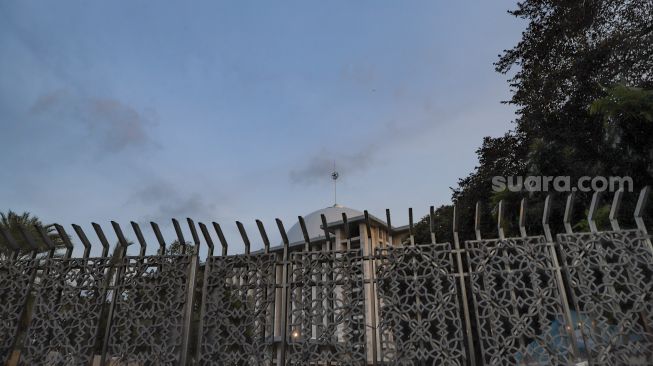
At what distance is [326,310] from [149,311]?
2.10 m

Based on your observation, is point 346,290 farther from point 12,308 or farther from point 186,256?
point 12,308

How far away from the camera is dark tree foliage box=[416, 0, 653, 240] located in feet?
27.1

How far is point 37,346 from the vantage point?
4.81 metres

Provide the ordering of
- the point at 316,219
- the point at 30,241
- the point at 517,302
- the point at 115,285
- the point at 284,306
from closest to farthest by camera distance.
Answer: the point at 517,302 < the point at 284,306 < the point at 115,285 < the point at 30,241 < the point at 316,219

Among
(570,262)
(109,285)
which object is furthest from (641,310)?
(109,285)

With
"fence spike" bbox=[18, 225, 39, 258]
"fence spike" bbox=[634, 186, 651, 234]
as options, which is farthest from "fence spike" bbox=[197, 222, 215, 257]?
"fence spike" bbox=[634, 186, 651, 234]

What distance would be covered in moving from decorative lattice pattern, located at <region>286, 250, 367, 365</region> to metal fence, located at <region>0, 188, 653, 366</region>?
14 millimetres

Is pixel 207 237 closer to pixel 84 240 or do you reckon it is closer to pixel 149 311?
pixel 149 311

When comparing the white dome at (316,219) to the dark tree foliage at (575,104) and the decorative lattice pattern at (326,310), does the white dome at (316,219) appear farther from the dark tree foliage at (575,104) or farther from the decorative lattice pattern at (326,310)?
the decorative lattice pattern at (326,310)

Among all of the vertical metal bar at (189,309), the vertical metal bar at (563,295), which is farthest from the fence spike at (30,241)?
the vertical metal bar at (563,295)

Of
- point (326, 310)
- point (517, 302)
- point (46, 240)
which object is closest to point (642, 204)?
point (517, 302)

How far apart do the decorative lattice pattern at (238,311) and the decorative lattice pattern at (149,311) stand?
32cm

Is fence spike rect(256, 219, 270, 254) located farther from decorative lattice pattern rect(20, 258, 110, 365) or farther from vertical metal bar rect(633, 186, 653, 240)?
vertical metal bar rect(633, 186, 653, 240)

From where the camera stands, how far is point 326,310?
4.36m
